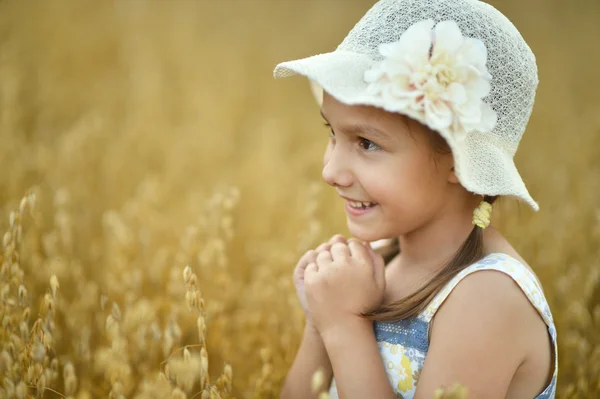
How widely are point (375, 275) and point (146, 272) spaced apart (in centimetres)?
110

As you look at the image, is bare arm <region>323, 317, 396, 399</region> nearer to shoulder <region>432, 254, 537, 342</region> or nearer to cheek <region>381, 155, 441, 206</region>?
shoulder <region>432, 254, 537, 342</region>

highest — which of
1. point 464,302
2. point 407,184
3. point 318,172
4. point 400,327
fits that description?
point 407,184

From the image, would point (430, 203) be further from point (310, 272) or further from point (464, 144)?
point (310, 272)

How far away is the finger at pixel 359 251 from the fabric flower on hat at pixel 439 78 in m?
0.42

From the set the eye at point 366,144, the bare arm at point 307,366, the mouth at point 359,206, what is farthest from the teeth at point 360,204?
the bare arm at point 307,366

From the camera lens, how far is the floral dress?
1.49 meters

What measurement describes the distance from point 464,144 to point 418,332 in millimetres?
463

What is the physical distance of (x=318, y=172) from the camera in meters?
3.81

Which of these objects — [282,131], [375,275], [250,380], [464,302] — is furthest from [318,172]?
[464,302]

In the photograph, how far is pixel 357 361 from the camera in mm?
1549

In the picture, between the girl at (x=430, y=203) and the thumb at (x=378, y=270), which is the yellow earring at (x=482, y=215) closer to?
the girl at (x=430, y=203)

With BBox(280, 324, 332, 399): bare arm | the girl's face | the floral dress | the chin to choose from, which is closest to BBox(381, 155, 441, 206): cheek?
the girl's face

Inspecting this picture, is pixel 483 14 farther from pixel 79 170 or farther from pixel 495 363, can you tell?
pixel 79 170

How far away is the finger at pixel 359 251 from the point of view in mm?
1701
